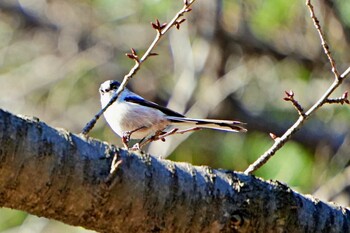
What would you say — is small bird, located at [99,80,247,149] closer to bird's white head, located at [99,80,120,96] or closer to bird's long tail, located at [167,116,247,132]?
bird's long tail, located at [167,116,247,132]

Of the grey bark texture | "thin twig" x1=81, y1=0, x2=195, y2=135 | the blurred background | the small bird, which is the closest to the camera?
the grey bark texture

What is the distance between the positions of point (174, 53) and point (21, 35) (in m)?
1.82

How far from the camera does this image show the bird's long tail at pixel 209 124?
315cm

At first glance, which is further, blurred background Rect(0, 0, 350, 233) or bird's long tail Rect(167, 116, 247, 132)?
blurred background Rect(0, 0, 350, 233)

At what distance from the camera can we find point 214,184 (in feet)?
6.63

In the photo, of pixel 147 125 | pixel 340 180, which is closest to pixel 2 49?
pixel 340 180

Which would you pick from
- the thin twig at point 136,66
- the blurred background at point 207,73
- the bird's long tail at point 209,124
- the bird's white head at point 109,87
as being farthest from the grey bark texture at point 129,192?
the blurred background at point 207,73

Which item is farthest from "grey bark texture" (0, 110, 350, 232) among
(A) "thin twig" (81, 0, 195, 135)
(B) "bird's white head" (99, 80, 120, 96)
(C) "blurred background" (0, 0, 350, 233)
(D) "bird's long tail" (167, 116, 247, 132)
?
(C) "blurred background" (0, 0, 350, 233)

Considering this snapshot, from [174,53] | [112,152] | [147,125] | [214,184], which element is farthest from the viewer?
[174,53]

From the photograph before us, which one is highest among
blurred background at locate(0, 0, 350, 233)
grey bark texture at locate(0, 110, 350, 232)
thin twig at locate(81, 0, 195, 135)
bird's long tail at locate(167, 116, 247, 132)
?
blurred background at locate(0, 0, 350, 233)

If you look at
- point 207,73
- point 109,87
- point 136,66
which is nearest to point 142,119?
point 109,87

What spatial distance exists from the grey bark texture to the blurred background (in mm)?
3281

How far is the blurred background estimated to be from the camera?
5703 millimetres

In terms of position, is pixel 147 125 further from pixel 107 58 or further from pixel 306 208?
pixel 107 58
